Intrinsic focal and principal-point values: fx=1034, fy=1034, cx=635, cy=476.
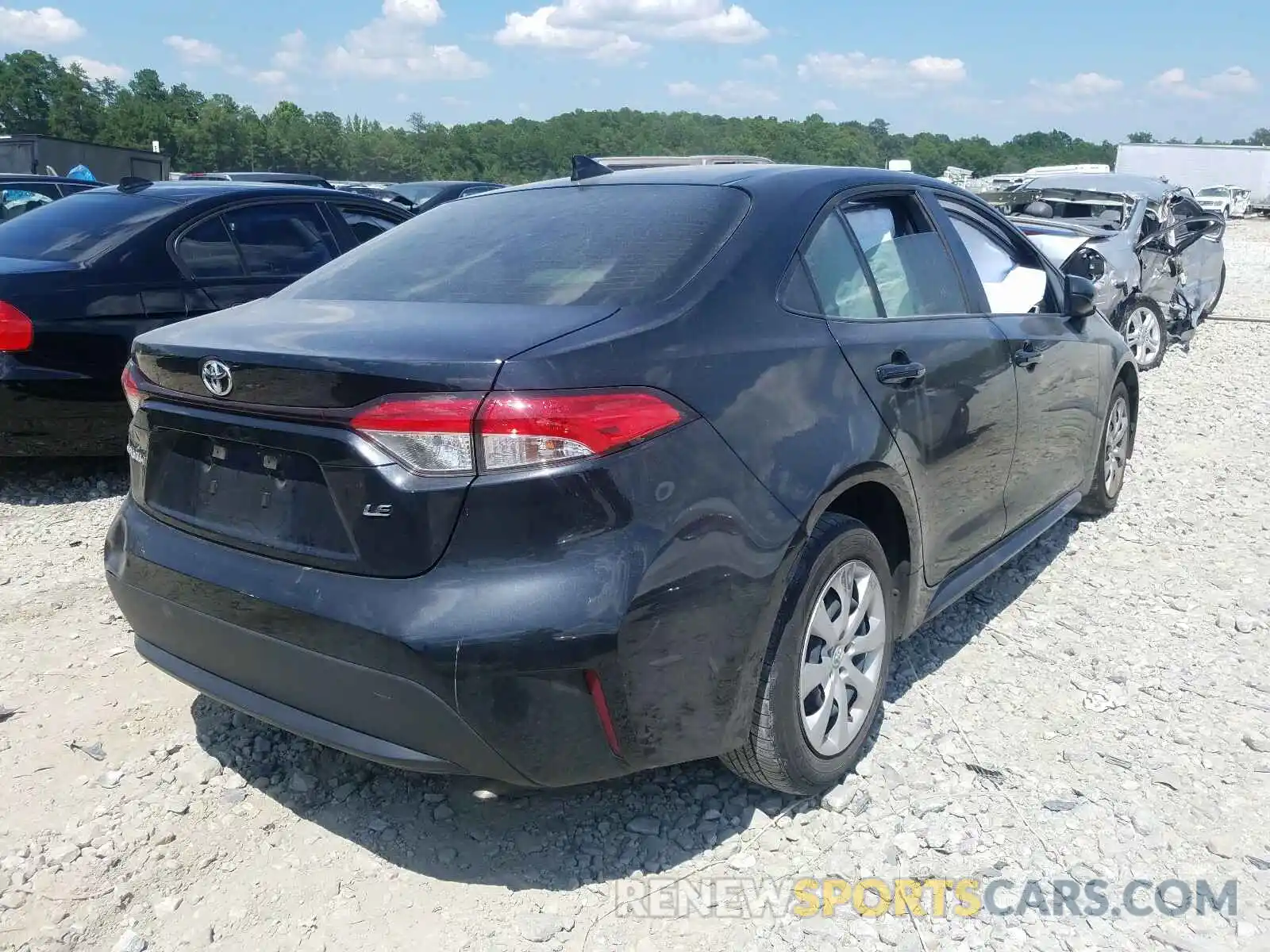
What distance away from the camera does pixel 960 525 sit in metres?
3.37

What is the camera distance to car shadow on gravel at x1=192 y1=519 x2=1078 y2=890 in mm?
2619

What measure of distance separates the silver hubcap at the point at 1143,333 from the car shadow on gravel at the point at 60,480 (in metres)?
7.93

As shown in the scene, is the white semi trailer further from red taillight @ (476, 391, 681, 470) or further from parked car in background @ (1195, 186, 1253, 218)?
red taillight @ (476, 391, 681, 470)

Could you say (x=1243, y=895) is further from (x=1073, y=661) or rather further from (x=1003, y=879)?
(x=1073, y=661)

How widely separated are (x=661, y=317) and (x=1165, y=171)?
57.5 metres

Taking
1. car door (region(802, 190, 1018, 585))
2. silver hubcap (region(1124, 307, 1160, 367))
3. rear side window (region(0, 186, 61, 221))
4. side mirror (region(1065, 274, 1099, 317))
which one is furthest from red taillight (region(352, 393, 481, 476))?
rear side window (region(0, 186, 61, 221))

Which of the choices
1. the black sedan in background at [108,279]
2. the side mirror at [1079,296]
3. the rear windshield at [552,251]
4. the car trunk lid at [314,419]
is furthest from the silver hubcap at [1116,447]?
the black sedan in background at [108,279]

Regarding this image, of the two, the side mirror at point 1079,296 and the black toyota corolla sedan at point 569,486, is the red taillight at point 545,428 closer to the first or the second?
the black toyota corolla sedan at point 569,486

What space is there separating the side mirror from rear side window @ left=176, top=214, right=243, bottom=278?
4245 mm

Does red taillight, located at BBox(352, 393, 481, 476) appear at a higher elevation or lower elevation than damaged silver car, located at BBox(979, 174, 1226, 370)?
lower

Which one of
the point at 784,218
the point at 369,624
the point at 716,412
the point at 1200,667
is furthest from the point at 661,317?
the point at 1200,667

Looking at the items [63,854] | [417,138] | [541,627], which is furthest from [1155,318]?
[417,138]

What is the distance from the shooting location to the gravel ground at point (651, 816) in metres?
2.40

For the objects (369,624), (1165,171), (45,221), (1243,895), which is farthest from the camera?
(1165,171)
